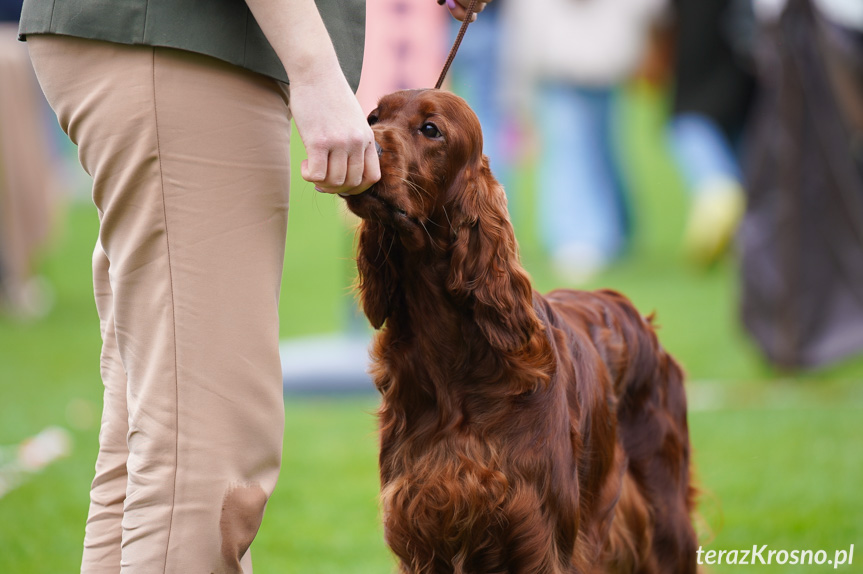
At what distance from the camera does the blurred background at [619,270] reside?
4125 mm

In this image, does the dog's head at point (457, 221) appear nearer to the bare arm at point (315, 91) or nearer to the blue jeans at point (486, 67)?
the bare arm at point (315, 91)

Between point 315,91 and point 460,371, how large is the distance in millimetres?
780

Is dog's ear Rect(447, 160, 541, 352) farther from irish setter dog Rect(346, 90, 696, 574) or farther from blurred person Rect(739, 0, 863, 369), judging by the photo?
blurred person Rect(739, 0, 863, 369)

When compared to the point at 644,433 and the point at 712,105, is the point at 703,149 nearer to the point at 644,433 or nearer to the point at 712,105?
the point at 712,105

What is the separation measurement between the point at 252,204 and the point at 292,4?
390 millimetres

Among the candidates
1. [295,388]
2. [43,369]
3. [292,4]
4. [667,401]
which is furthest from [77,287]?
Result: [292,4]

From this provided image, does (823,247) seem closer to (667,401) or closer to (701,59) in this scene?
(667,401)

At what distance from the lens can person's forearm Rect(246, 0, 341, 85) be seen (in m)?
1.78

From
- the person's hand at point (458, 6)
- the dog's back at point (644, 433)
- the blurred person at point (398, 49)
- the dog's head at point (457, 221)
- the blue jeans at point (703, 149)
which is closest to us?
the dog's head at point (457, 221)

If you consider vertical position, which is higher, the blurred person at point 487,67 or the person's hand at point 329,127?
the person's hand at point 329,127

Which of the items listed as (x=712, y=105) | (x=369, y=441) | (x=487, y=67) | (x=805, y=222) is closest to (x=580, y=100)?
(x=487, y=67)

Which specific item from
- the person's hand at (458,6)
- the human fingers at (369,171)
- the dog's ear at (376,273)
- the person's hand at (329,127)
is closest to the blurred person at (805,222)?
the person's hand at (458,6)

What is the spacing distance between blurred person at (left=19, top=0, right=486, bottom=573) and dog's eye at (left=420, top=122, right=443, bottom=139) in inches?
11.6

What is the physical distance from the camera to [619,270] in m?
9.71
